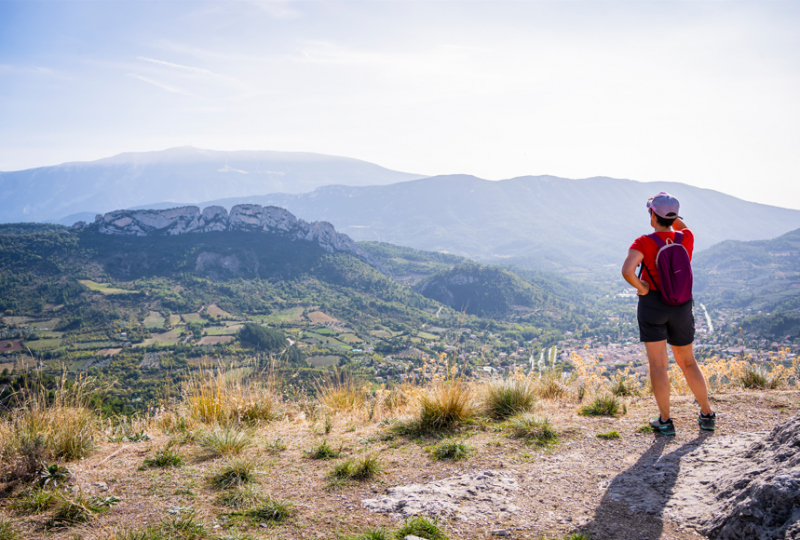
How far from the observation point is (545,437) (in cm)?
369

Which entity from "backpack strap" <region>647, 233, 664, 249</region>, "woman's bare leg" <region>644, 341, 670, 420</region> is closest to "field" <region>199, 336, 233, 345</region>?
"woman's bare leg" <region>644, 341, 670, 420</region>

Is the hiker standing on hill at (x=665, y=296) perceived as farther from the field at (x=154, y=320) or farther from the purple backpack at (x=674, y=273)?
the field at (x=154, y=320)

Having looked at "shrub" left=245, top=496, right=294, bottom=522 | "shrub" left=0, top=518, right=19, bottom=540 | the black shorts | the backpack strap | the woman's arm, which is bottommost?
"shrub" left=245, top=496, right=294, bottom=522

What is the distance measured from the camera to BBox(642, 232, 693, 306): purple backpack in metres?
3.22

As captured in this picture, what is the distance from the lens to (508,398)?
4562 mm

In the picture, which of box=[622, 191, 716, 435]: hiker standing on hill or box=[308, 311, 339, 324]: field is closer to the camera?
box=[622, 191, 716, 435]: hiker standing on hill

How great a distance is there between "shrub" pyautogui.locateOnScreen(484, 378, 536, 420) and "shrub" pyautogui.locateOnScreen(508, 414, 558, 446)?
0.49 m

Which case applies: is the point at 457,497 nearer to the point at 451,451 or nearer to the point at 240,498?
the point at 451,451

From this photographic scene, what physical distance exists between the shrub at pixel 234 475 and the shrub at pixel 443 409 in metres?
1.81

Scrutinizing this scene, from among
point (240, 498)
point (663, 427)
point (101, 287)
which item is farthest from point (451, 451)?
point (101, 287)

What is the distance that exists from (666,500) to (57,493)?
410cm

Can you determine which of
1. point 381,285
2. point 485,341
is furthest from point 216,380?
point 381,285

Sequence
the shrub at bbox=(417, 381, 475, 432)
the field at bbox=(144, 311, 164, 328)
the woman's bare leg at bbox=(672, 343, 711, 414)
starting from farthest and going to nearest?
the field at bbox=(144, 311, 164, 328)
the shrub at bbox=(417, 381, 475, 432)
the woman's bare leg at bbox=(672, 343, 711, 414)

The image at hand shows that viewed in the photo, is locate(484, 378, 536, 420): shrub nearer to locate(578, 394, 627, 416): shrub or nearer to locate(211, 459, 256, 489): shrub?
locate(578, 394, 627, 416): shrub
